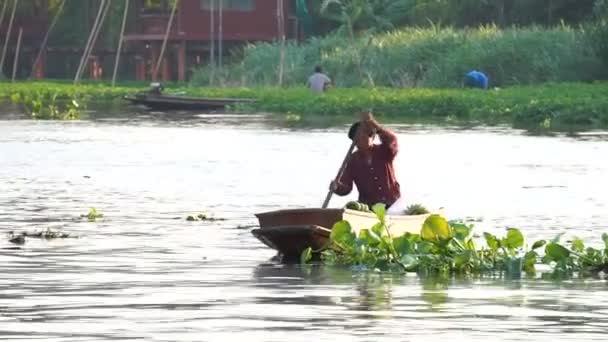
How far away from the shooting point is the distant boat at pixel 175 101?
188 ft

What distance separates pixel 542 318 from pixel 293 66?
173 feet

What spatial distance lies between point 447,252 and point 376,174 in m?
1.30

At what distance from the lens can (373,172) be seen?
18.7 metres

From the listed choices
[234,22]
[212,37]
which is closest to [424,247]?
[212,37]


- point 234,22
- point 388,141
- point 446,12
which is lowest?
point 388,141

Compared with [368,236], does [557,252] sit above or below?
below

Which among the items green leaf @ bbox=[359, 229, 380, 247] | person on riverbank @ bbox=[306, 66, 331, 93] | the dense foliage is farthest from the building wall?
green leaf @ bbox=[359, 229, 380, 247]

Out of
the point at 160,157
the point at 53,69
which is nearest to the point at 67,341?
the point at 160,157

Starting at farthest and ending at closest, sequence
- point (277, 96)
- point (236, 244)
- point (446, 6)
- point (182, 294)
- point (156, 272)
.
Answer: point (446, 6), point (277, 96), point (236, 244), point (156, 272), point (182, 294)

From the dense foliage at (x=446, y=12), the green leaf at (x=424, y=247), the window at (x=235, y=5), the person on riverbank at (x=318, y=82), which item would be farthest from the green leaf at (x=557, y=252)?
the window at (x=235, y=5)

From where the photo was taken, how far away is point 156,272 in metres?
17.7

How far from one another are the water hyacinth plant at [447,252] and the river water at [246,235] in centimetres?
37

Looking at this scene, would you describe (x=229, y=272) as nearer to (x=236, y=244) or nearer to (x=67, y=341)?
(x=236, y=244)

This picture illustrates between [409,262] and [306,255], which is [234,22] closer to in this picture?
[306,255]
